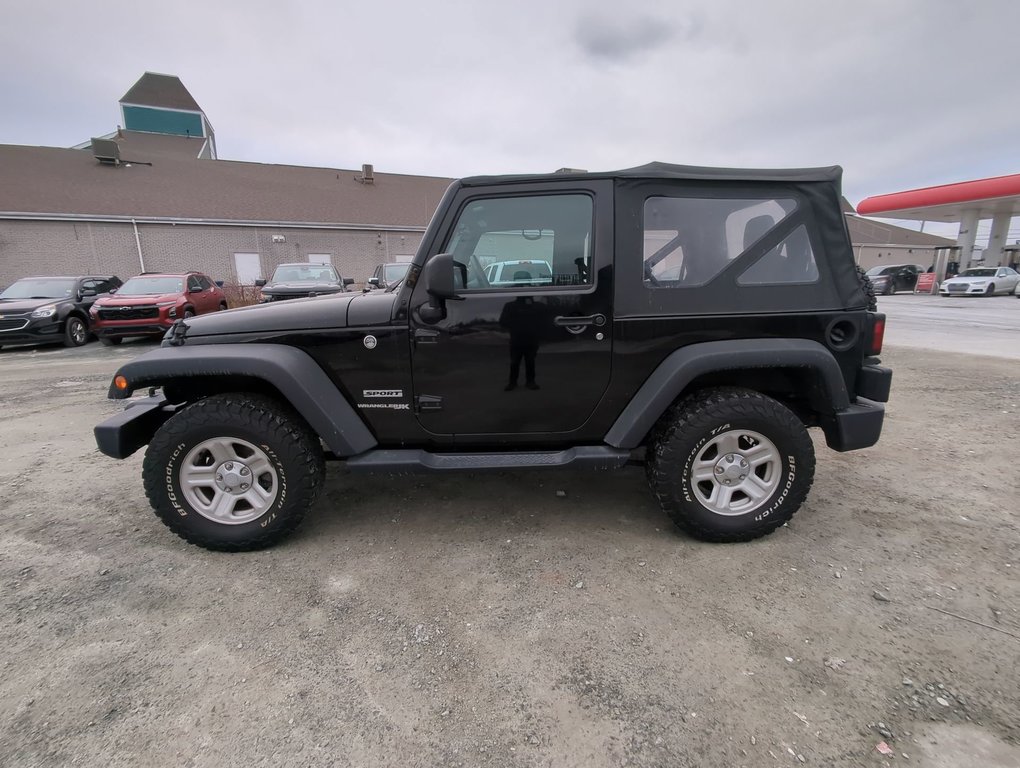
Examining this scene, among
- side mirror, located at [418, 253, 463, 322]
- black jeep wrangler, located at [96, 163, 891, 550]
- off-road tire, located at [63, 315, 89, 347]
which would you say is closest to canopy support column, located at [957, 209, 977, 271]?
black jeep wrangler, located at [96, 163, 891, 550]

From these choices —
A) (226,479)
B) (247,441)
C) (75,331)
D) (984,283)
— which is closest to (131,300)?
(75,331)

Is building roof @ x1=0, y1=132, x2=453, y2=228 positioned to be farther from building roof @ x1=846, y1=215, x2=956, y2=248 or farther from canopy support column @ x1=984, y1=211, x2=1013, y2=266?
building roof @ x1=846, y1=215, x2=956, y2=248

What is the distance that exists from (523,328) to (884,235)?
162 ft

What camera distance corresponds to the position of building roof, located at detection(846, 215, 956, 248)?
39.0 metres

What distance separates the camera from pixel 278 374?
8.66 ft

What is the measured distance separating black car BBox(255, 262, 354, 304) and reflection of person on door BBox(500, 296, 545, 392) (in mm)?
9262

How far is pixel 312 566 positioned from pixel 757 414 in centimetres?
253

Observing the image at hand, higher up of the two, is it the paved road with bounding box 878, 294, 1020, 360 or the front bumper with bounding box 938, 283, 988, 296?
the front bumper with bounding box 938, 283, 988, 296

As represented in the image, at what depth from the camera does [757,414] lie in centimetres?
274

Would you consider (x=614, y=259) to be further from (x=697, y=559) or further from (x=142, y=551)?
(x=142, y=551)

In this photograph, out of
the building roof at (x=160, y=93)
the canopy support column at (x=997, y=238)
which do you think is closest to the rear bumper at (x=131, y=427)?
the canopy support column at (x=997, y=238)

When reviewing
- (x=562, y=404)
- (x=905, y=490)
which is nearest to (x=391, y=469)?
(x=562, y=404)

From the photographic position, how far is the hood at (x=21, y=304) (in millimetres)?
10289

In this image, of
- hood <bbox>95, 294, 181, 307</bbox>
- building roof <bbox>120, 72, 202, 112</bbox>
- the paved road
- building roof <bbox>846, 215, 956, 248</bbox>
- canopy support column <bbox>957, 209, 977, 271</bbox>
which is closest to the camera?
the paved road
